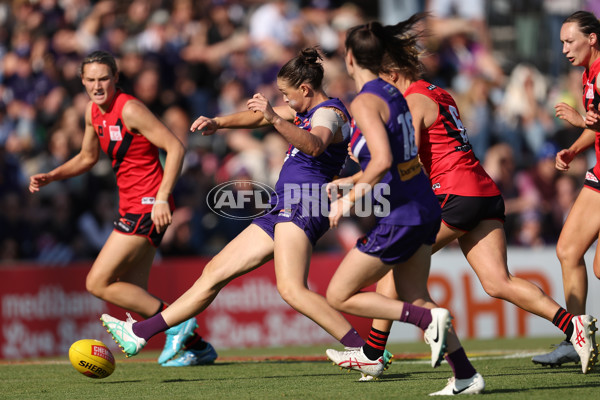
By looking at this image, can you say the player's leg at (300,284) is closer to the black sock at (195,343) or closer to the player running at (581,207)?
the player running at (581,207)

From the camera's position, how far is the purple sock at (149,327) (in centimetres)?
673

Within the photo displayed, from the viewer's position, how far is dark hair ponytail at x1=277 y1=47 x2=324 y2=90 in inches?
268

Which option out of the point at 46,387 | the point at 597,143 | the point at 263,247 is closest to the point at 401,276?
the point at 263,247

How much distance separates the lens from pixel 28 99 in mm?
14047

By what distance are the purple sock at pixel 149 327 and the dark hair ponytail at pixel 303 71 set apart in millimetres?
2021

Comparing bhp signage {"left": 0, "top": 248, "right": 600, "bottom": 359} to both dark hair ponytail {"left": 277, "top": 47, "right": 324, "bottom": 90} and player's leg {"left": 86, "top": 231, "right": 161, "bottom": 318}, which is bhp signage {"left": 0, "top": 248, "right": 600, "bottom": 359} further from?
dark hair ponytail {"left": 277, "top": 47, "right": 324, "bottom": 90}

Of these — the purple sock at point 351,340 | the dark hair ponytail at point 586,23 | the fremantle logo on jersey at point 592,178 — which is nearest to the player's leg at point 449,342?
the purple sock at point 351,340

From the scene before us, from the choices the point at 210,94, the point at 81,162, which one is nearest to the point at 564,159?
the point at 81,162

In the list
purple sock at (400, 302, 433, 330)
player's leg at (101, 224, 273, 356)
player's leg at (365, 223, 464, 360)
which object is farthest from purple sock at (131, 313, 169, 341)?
purple sock at (400, 302, 433, 330)

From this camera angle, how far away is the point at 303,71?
6812mm

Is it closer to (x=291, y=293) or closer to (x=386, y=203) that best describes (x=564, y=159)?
(x=386, y=203)

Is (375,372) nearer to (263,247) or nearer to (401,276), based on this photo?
(401,276)

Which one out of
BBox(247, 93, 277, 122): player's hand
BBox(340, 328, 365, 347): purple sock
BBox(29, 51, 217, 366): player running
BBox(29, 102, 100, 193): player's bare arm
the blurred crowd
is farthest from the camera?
the blurred crowd

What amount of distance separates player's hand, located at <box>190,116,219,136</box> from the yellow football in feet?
5.99
